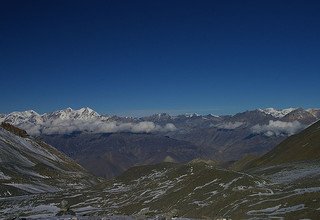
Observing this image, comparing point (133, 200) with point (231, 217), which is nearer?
point (231, 217)

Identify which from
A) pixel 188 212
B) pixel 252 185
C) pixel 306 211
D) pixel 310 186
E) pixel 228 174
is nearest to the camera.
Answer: pixel 306 211

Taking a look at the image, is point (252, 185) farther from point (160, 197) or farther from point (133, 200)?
point (133, 200)

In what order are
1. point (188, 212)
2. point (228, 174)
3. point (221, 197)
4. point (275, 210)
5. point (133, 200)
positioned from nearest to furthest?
point (275, 210) → point (188, 212) → point (221, 197) → point (228, 174) → point (133, 200)

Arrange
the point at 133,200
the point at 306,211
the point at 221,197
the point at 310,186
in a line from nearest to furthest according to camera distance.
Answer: the point at 306,211, the point at 310,186, the point at 221,197, the point at 133,200

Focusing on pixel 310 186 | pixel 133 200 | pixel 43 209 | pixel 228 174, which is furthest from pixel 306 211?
pixel 43 209

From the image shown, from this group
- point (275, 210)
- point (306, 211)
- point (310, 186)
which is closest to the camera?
point (306, 211)

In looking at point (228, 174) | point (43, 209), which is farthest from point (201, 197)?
point (43, 209)

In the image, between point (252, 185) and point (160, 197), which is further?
point (160, 197)

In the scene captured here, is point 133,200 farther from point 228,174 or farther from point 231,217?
point 231,217

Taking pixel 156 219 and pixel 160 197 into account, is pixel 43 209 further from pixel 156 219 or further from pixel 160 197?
pixel 156 219
